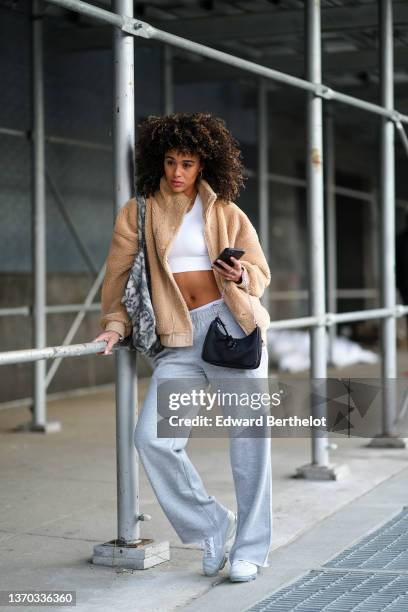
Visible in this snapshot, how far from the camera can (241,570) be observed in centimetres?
427

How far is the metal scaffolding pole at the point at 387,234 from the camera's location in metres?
7.41

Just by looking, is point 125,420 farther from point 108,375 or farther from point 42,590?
point 108,375

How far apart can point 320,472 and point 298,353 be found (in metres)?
7.36

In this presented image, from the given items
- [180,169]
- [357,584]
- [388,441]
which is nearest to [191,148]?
[180,169]

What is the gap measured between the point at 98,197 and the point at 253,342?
7200 millimetres

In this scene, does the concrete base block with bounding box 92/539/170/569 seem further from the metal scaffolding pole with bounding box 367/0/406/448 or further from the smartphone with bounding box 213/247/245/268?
the metal scaffolding pole with bounding box 367/0/406/448

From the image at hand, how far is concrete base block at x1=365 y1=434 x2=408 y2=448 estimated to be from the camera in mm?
7516

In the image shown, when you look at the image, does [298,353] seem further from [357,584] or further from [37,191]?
[357,584]

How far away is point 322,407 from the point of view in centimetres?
648

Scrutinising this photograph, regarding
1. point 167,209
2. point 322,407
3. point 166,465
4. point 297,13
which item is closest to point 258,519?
point 166,465

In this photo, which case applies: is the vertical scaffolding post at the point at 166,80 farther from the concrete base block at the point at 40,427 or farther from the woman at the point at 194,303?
the woman at the point at 194,303

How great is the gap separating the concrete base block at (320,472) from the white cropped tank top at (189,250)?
250cm

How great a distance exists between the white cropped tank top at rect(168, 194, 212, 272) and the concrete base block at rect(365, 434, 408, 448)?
3.67m

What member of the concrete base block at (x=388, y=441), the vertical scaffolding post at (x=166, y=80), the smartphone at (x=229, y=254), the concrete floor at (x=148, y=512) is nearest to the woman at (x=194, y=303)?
the smartphone at (x=229, y=254)
